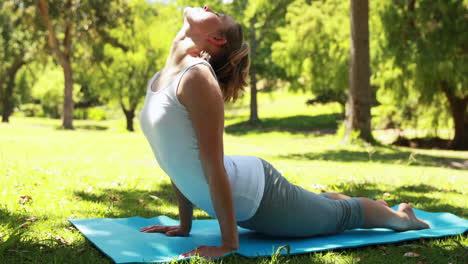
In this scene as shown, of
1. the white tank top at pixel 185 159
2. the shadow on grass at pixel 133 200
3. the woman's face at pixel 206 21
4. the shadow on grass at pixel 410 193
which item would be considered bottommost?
the shadow on grass at pixel 410 193

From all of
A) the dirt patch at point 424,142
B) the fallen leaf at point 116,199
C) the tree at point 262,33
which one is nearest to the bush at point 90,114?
the tree at point 262,33

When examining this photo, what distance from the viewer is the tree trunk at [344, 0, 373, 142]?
11664 millimetres

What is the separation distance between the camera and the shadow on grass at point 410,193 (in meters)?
4.79

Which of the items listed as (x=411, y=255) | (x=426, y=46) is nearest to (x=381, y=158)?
(x=426, y=46)

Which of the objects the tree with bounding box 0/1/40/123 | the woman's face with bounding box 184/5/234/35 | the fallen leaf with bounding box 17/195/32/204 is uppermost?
the tree with bounding box 0/1/40/123

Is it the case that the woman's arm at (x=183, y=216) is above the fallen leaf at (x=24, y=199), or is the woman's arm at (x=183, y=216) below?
above

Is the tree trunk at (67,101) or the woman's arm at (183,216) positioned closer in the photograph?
the woman's arm at (183,216)

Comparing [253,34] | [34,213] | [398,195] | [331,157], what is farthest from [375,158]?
[253,34]

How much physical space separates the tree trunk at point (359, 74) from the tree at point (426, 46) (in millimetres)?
2710

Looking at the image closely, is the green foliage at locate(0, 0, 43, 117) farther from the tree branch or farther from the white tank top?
the white tank top

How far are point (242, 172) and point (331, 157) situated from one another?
24.7ft

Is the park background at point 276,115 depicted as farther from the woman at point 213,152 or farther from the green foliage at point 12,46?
the woman at point 213,152

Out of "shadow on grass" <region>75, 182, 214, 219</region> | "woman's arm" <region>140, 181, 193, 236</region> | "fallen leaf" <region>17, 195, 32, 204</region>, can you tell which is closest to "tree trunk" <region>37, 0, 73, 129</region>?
"shadow on grass" <region>75, 182, 214, 219</region>

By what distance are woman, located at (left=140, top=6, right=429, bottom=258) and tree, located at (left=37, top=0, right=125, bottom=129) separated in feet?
69.9
